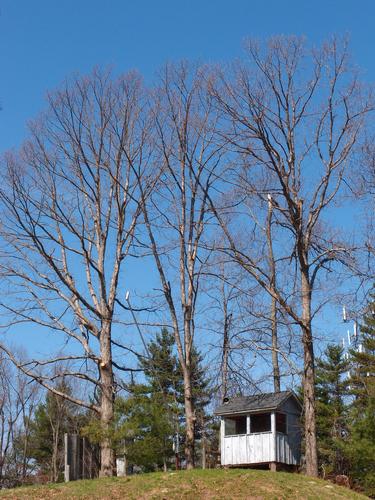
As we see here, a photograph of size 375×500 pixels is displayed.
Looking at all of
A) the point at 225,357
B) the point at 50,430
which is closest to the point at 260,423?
the point at 225,357

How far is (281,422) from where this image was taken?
988 inches

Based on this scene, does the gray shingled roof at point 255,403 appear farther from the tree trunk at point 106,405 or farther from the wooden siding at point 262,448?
the tree trunk at point 106,405

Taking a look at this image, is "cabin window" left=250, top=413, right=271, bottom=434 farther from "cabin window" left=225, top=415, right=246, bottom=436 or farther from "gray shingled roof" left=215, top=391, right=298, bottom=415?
"gray shingled roof" left=215, top=391, right=298, bottom=415

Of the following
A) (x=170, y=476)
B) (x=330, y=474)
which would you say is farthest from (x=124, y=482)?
(x=330, y=474)

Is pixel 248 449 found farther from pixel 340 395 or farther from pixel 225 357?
pixel 340 395

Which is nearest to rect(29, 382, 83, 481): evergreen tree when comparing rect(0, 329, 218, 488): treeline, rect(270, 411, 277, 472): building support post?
rect(0, 329, 218, 488): treeline

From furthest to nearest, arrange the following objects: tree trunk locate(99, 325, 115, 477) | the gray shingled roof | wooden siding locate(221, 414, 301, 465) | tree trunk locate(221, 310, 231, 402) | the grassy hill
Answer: the gray shingled roof < wooden siding locate(221, 414, 301, 465) < tree trunk locate(221, 310, 231, 402) < tree trunk locate(99, 325, 115, 477) < the grassy hill

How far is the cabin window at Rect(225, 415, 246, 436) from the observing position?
25.7m

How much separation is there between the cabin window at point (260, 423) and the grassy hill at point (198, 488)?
7.93 meters

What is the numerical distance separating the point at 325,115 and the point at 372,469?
1049cm

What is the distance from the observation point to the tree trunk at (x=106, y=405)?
66.5 ft

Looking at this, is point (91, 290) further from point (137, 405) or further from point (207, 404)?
point (207, 404)

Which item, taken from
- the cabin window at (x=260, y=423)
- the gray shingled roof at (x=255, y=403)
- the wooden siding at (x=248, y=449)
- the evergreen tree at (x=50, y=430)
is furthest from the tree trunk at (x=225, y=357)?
the evergreen tree at (x=50, y=430)

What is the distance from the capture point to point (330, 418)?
106ft
